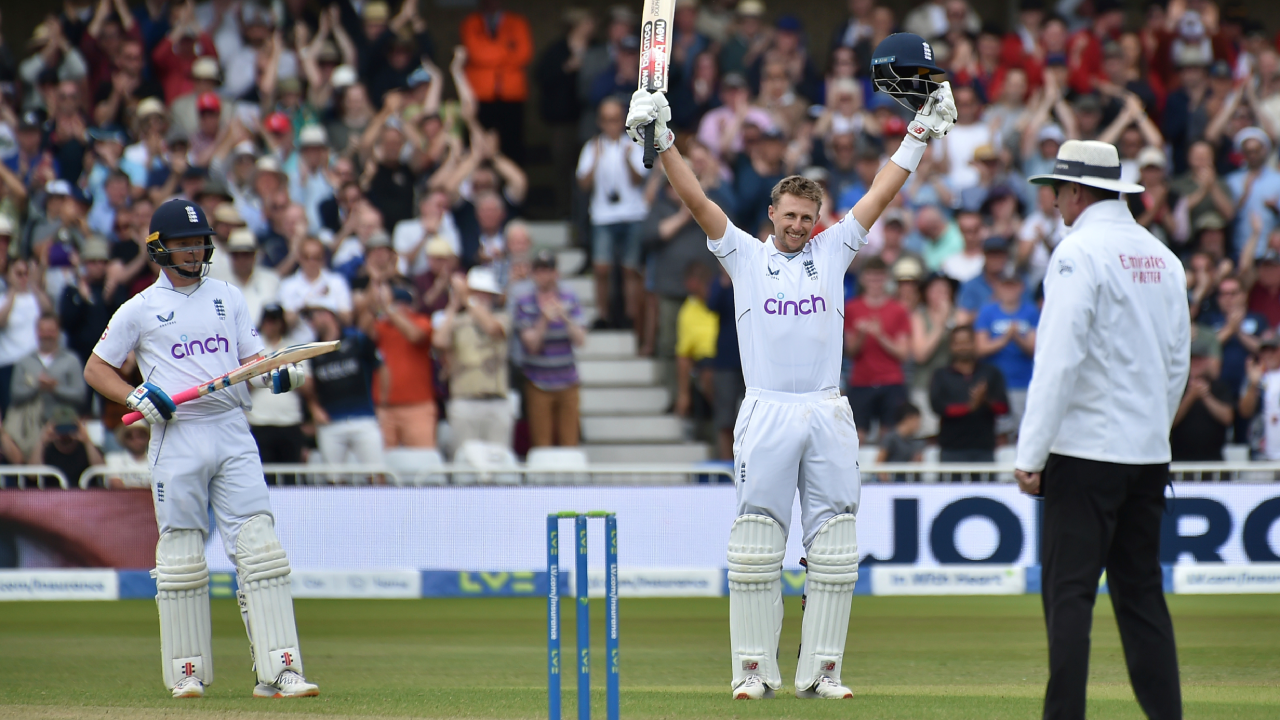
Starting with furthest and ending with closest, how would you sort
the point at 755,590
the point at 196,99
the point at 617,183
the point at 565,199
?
the point at 565,199 < the point at 196,99 < the point at 617,183 < the point at 755,590

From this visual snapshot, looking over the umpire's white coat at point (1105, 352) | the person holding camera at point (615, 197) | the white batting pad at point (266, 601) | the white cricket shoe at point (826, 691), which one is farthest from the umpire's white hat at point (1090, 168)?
the person holding camera at point (615, 197)

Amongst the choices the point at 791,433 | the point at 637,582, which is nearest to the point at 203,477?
the point at 791,433

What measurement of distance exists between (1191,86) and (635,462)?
7.45 m

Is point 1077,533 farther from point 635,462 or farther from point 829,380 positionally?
point 635,462

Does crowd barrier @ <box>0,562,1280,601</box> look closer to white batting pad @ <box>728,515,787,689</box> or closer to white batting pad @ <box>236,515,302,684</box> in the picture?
white batting pad @ <box>236,515,302,684</box>

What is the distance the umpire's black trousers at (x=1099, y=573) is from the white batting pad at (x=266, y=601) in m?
3.57

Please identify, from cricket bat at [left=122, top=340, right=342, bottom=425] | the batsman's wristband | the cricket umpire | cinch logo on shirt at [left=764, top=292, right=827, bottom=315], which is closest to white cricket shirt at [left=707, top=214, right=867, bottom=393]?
cinch logo on shirt at [left=764, top=292, right=827, bottom=315]

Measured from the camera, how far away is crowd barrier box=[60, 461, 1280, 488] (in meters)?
11.7

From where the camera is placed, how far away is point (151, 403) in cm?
695

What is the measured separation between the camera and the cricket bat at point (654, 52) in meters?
6.65

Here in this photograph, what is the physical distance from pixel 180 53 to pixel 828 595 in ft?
37.4

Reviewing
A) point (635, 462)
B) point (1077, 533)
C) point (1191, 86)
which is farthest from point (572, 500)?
point (1191, 86)

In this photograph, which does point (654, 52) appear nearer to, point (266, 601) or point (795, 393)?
point (795, 393)

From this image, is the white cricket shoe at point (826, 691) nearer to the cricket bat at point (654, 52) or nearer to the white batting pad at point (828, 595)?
the white batting pad at point (828, 595)
